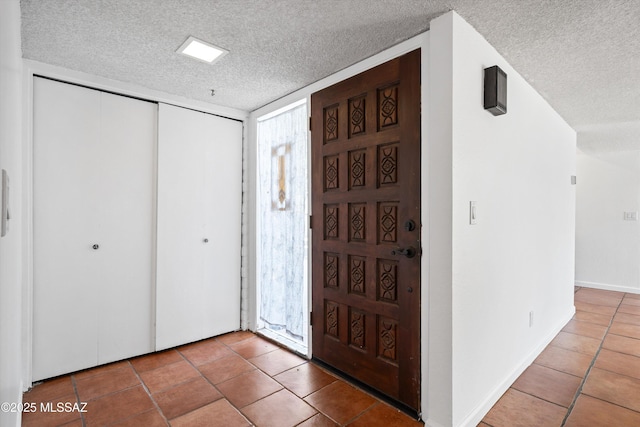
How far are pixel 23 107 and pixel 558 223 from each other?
481cm

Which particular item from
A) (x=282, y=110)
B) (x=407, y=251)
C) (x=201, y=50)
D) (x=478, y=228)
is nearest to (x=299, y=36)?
(x=201, y=50)

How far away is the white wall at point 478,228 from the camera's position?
1751 millimetres

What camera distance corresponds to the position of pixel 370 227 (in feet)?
7.31

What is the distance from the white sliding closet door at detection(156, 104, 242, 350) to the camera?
9.64 feet

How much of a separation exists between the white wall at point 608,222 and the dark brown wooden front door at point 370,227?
5303 mm

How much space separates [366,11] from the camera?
5.65ft

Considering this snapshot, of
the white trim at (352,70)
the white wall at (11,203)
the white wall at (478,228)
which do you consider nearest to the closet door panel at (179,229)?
the white trim at (352,70)

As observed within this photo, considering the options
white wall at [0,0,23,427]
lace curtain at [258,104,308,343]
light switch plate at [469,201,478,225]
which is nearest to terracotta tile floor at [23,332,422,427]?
lace curtain at [258,104,308,343]

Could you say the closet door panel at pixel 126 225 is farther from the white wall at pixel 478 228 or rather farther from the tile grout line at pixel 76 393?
the white wall at pixel 478 228

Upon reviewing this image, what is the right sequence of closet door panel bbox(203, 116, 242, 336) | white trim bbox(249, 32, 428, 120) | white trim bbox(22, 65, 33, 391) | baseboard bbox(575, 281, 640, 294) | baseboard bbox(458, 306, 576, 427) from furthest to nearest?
baseboard bbox(575, 281, 640, 294)
closet door panel bbox(203, 116, 242, 336)
white trim bbox(22, 65, 33, 391)
white trim bbox(249, 32, 428, 120)
baseboard bbox(458, 306, 576, 427)

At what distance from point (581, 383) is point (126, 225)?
3838 millimetres

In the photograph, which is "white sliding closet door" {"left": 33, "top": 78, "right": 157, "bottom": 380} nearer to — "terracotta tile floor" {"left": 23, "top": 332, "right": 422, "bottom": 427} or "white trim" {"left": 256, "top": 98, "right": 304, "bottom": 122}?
"terracotta tile floor" {"left": 23, "top": 332, "right": 422, "bottom": 427}

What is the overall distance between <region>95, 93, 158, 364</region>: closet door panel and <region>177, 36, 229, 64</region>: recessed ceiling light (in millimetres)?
952

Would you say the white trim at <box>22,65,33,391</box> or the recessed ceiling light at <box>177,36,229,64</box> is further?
the white trim at <box>22,65,33,391</box>
